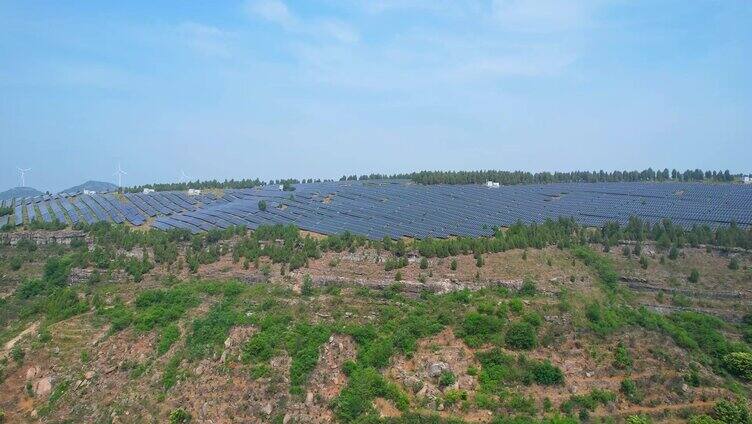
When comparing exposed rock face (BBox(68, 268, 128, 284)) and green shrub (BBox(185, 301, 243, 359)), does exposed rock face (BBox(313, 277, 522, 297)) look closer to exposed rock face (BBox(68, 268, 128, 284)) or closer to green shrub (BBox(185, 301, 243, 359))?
green shrub (BBox(185, 301, 243, 359))

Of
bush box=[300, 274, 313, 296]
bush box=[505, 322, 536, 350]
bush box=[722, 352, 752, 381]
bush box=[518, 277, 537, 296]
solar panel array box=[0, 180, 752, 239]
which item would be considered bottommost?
bush box=[722, 352, 752, 381]

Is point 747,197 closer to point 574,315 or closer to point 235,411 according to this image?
point 574,315

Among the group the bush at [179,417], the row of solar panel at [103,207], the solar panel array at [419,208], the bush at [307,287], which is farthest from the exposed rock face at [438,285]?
the row of solar panel at [103,207]

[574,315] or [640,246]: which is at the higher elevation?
[640,246]

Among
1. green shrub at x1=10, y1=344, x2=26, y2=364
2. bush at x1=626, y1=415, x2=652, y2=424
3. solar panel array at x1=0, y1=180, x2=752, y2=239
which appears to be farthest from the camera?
solar panel array at x1=0, y1=180, x2=752, y2=239

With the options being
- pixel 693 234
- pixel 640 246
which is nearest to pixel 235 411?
pixel 640 246

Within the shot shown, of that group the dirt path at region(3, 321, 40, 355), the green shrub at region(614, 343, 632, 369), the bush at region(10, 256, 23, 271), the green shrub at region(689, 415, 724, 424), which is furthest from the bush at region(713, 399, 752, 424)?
the bush at region(10, 256, 23, 271)

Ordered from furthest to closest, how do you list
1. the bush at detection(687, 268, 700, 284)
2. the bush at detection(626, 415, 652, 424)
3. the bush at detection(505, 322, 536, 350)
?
the bush at detection(687, 268, 700, 284), the bush at detection(505, 322, 536, 350), the bush at detection(626, 415, 652, 424)
